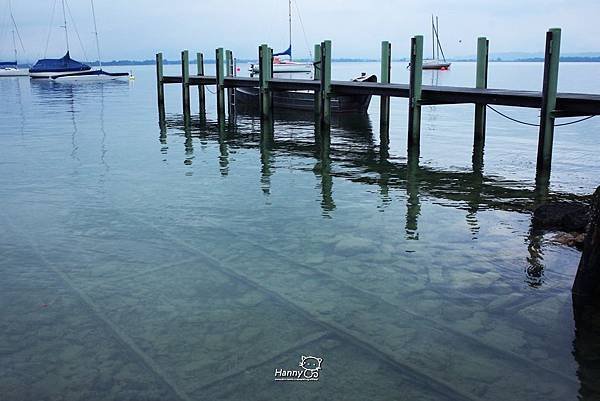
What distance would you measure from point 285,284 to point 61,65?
8089cm

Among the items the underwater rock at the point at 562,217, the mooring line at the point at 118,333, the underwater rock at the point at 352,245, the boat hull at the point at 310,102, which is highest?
the boat hull at the point at 310,102

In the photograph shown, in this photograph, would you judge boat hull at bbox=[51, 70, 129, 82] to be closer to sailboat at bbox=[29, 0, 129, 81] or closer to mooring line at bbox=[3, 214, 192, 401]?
sailboat at bbox=[29, 0, 129, 81]

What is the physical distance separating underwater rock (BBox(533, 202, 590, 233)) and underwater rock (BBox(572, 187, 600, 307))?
2690 mm

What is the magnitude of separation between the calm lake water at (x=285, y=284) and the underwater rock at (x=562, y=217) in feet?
0.93

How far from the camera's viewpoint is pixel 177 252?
27.4ft

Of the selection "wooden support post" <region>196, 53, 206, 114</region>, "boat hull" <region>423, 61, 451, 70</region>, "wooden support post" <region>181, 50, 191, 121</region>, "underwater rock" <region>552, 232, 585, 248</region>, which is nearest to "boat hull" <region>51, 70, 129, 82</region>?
"boat hull" <region>423, 61, 451, 70</region>

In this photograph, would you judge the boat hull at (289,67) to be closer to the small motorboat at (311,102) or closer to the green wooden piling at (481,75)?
the small motorboat at (311,102)

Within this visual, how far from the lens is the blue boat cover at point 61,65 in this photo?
78287 millimetres

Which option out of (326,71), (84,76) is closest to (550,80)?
(326,71)

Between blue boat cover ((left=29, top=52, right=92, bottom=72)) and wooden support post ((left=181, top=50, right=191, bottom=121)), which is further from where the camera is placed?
blue boat cover ((left=29, top=52, right=92, bottom=72))

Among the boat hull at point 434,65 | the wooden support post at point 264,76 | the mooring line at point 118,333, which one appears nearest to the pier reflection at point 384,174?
the wooden support post at point 264,76

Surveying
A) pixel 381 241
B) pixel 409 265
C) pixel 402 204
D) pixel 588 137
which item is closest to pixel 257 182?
pixel 402 204

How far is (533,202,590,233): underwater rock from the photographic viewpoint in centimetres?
931

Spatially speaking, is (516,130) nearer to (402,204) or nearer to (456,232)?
(402,204)
